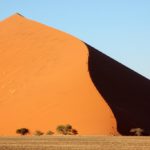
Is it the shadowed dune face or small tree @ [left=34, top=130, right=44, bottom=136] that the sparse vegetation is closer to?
small tree @ [left=34, top=130, right=44, bottom=136]

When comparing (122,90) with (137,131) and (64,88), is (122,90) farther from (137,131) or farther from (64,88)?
(137,131)

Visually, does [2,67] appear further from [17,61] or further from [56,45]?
[56,45]

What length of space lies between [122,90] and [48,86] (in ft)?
25.5

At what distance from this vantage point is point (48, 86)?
54219 mm

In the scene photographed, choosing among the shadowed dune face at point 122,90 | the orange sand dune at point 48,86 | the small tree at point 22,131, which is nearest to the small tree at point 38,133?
the orange sand dune at point 48,86

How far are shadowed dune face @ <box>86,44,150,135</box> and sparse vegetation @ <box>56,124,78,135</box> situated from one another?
3.71 metres

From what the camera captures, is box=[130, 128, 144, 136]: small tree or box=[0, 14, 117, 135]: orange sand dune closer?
box=[130, 128, 144, 136]: small tree

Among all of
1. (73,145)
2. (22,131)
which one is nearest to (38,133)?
(22,131)

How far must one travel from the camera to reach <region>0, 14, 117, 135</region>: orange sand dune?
162 ft

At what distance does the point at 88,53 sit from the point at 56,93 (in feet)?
29.1

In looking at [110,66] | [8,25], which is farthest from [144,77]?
[8,25]

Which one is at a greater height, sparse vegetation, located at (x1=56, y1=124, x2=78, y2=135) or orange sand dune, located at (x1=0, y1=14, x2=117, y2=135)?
orange sand dune, located at (x1=0, y1=14, x2=117, y2=135)

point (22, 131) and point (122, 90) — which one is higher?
point (122, 90)

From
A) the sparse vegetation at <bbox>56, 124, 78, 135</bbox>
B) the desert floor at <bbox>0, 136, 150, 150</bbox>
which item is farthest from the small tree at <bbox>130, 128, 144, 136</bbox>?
the desert floor at <bbox>0, 136, 150, 150</bbox>
